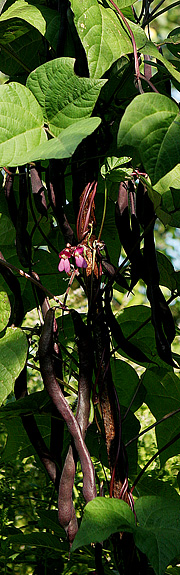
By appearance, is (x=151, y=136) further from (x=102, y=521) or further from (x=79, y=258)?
(x=102, y=521)

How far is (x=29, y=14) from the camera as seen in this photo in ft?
1.96

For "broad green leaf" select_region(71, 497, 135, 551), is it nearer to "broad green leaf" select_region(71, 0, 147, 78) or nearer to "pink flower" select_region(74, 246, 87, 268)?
"pink flower" select_region(74, 246, 87, 268)

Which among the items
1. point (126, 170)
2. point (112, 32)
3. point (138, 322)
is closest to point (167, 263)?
point (138, 322)

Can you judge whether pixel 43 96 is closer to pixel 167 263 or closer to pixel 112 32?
pixel 112 32

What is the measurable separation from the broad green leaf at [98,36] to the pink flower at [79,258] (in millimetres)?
184

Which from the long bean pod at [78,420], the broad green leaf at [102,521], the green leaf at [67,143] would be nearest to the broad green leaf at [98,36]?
the green leaf at [67,143]

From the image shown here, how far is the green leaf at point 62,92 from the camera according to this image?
0.49 meters

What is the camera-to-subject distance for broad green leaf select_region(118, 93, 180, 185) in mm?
448

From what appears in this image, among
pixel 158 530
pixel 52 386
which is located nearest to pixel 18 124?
pixel 52 386

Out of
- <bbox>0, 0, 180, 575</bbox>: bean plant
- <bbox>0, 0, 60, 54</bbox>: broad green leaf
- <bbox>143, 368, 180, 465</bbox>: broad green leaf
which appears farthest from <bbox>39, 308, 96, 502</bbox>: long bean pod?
<bbox>0, 0, 60, 54</bbox>: broad green leaf

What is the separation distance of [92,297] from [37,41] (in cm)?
39

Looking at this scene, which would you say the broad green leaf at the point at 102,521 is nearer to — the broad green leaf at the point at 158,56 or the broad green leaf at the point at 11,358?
the broad green leaf at the point at 11,358

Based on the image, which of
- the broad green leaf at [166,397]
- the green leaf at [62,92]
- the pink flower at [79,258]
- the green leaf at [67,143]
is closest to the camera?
the green leaf at [67,143]

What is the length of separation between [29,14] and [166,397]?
518mm
